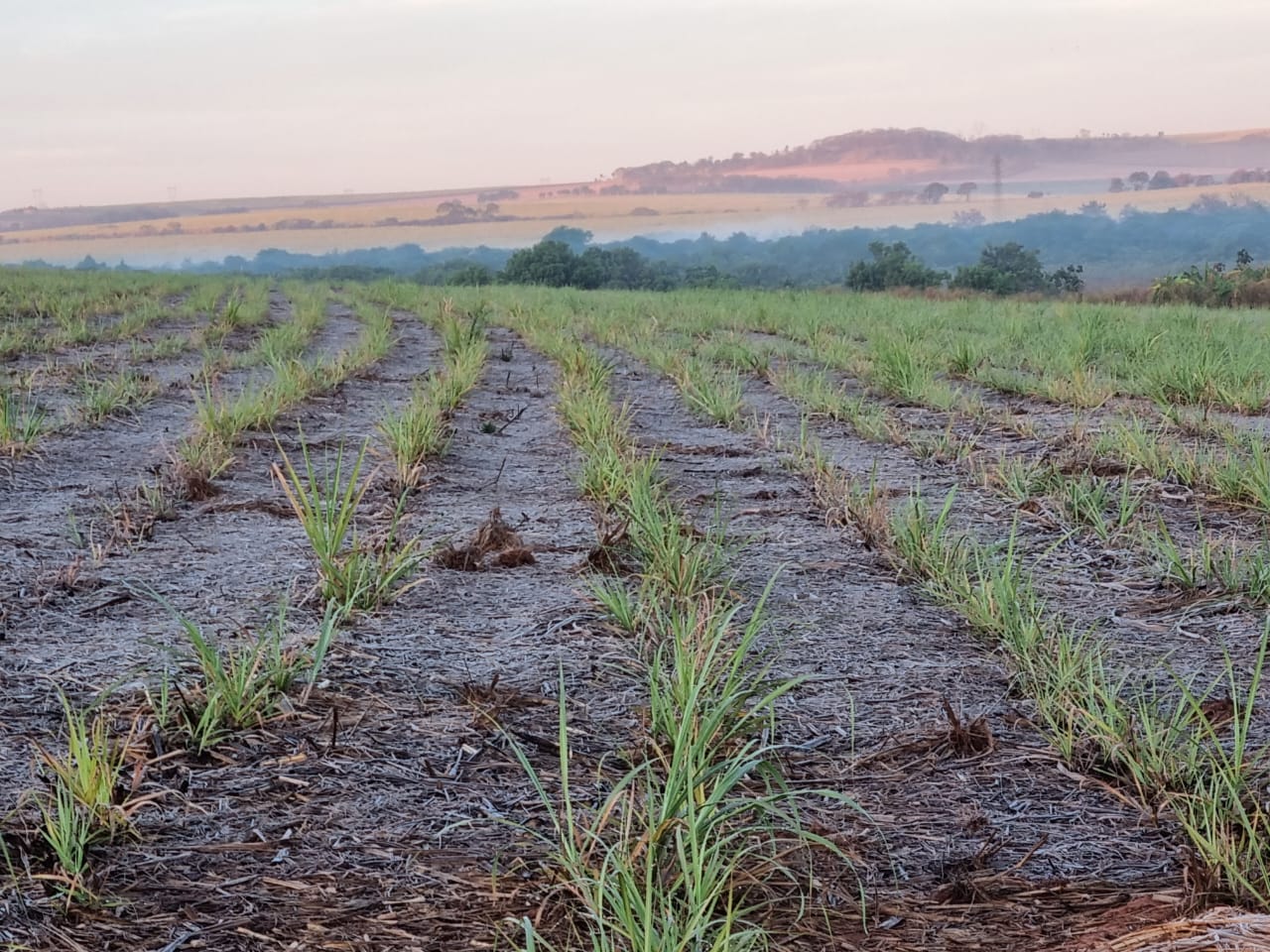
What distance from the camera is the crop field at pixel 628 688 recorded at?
1.39 meters

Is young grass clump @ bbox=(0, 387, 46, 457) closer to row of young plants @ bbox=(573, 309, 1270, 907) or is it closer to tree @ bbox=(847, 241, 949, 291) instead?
row of young plants @ bbox=(573, 309, 1270, 907)

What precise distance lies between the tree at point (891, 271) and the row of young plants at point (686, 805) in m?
32.0

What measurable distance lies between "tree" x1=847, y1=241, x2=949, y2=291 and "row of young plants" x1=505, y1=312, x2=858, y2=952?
32.0 m

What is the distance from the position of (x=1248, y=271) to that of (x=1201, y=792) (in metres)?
23.6

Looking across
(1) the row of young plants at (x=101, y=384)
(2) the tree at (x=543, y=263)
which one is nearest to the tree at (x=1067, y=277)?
(2) the tree at (x=543, y=263)

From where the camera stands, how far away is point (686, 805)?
54.3 inches

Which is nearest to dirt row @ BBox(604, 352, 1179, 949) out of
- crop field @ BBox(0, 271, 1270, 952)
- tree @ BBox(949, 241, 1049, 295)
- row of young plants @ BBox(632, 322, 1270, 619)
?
crop field @ BBox(0, 271, 1270, 952)

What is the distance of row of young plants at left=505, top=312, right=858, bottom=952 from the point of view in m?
1.27

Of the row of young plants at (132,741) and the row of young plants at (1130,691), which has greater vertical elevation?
the row of young plants at (132,741)

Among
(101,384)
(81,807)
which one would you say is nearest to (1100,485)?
(81,807)

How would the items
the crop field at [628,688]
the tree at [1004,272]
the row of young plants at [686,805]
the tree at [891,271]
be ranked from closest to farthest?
the row of young plants at [686,805]
the crop field at [628,688]
the tree at [1004,272]
the tree at [891,271]

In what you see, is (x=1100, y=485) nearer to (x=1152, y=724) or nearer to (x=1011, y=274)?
(x=1152, y=724)

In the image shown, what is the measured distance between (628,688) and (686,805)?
71cm

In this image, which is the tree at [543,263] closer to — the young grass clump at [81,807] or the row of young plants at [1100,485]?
the row of young plants at [1100,485]
